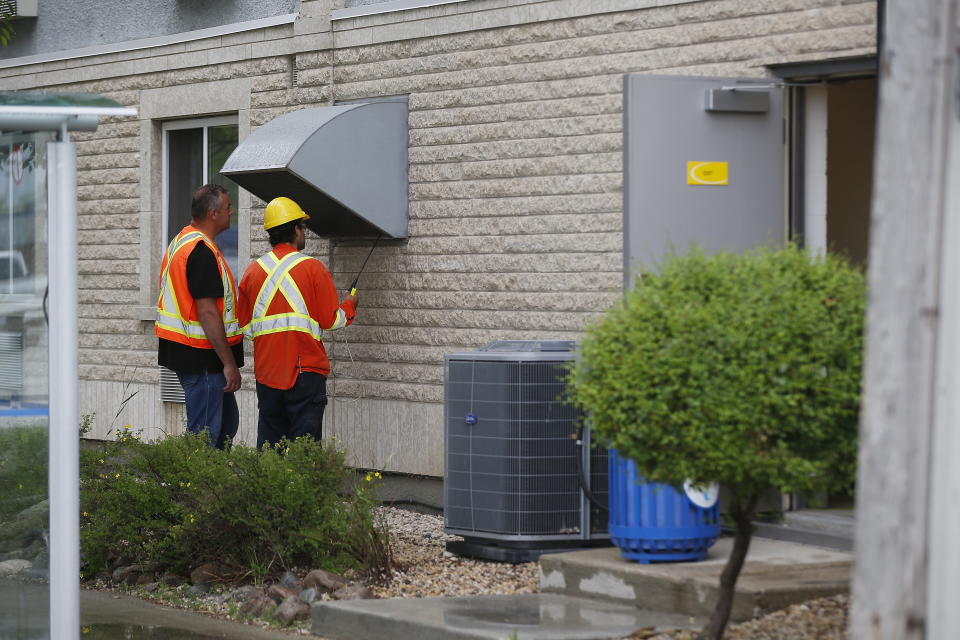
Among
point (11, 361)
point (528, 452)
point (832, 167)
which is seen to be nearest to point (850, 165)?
point (832, 167)

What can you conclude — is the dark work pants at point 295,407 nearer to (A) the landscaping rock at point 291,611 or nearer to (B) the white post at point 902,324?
Result: (A) the landscaping rock at point 291,611

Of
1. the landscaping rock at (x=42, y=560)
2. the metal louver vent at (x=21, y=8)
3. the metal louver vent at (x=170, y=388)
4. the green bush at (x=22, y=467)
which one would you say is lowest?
the landscaping rock at (x=42, y=560)

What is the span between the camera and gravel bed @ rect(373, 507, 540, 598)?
7.68 meters

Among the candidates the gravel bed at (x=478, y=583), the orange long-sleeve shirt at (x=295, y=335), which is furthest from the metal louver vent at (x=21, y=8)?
the gravel bed at (x=478, y=583)

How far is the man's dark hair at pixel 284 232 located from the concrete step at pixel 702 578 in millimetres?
3025

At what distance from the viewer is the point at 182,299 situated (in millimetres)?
9469

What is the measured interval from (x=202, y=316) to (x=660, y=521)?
3.49 meters

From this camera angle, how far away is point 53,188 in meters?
5.81

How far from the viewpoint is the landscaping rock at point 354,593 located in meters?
7.46

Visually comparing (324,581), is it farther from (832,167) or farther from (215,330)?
(832,167)

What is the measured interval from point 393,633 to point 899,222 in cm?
333

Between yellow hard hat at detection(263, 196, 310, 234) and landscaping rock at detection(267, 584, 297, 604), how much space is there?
8.55 ft

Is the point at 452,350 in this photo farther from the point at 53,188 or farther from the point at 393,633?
the point at 53,188

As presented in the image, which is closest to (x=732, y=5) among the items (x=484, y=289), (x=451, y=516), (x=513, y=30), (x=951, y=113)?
(x=513, y=30)
